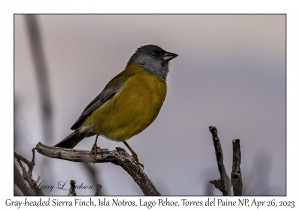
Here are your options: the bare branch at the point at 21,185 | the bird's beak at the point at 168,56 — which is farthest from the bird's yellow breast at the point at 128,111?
the bare branch at the point at 21,185

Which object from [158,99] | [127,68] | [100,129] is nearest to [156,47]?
[127,68]

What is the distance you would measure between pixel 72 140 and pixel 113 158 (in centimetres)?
151

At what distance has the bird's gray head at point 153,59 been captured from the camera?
20.7ft

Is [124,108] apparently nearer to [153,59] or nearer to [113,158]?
[113,158]

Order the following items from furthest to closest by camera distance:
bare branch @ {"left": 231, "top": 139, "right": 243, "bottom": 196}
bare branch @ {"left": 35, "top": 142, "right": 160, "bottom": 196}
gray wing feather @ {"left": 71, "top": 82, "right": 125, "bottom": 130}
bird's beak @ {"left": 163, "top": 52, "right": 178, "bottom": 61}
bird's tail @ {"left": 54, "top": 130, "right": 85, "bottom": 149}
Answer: bird's beak @ {"left": 163, "top": 52, "right": 178, "bottom": 61} < bird's tail @ {"left": 54, "top": 130, "right": 85, "bottom": 149} < gray wing feather @ {"left": 71, "top": 82, "right": 125, "bottom": 130} < bare branch @ {"left": 35, "top": 142, "right": 160, "bottom": 196} < bare branch @ {"left": 231, "top": 139, "right": 243, "bottom": 196}

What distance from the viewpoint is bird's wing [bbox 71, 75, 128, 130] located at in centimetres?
579

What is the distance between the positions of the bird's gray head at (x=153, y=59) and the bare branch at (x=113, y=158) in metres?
1.96

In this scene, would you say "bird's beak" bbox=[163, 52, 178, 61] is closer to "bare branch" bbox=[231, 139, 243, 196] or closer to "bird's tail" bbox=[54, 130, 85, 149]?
"bird's tail" bbox=[54, 130, 85, 149]

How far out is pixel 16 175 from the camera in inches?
76.4

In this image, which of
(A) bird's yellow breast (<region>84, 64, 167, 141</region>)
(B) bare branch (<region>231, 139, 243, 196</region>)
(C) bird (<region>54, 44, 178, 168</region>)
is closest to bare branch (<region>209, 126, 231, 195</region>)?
(B) bare branch (<region>231, 139, 243, 196</region>)

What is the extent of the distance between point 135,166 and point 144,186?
290 mm

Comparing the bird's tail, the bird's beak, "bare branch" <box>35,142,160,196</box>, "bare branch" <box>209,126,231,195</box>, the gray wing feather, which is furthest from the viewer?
the bird's beak

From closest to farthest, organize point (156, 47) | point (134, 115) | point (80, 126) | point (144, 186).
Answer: point (144, 186)
point (134, 115)
point (80, 126)
point (156, 47)
